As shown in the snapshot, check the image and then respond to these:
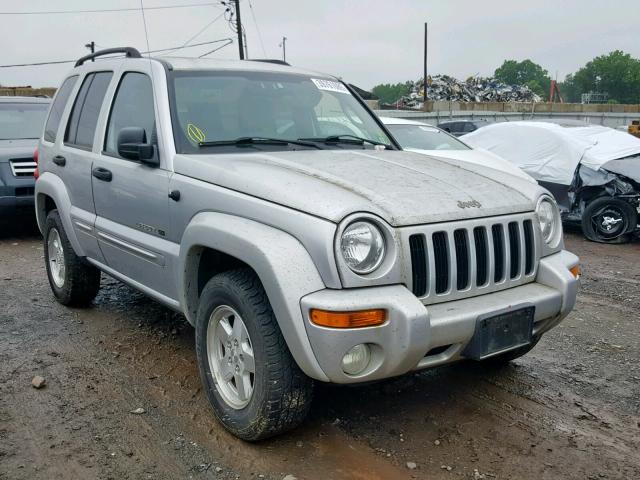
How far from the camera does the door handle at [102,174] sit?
4.09 m

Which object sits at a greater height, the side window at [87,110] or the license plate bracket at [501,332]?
the side window at [87,110]

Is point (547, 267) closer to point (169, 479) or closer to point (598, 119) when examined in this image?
point (169, 479)

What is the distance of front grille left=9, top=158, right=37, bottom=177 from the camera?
829 cm

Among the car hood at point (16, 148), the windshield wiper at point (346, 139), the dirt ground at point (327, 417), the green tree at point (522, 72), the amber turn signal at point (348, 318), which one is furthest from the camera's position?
the green tree at point (522, 72)

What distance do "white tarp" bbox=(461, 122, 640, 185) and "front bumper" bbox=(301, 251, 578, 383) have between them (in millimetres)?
6657

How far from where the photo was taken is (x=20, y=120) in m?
9.22

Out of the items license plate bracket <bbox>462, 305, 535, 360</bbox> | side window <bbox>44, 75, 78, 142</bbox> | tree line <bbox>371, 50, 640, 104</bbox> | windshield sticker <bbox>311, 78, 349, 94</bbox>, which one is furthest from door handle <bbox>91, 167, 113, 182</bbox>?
tree line <bbox>371, 50, 640, 104</bbox>

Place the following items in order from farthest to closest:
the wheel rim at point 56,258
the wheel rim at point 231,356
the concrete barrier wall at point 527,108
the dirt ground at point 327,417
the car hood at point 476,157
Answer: the concrete barrier wall at point 527,108
the car hood at point 476,157
the wheel rim at point 56,258
the wheel rim at point 231,356
the dirt ground at point 327,417

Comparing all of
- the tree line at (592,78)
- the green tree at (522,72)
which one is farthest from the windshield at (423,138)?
the green tree at (522,72)

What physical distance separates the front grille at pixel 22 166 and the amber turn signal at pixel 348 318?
699 cm

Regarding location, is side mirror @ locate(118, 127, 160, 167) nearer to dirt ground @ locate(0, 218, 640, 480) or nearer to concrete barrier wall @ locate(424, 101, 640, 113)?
dirt ground @ locate(0, 218, 640, 480)

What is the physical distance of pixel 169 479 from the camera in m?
2.87

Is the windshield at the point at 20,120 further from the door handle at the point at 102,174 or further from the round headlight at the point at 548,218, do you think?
the round headlight at the point at 548,218

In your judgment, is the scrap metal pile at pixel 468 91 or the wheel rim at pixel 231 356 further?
the scrap metal pile at pixel 468 91
